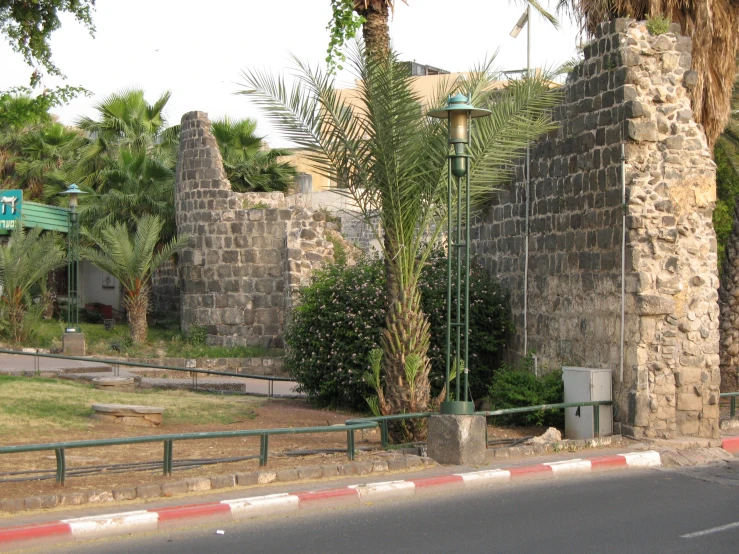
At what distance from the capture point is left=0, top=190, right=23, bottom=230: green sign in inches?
916

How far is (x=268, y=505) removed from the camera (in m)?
7.85

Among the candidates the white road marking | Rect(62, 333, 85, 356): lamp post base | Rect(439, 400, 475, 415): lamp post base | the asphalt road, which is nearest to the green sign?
Rect(62, 333, 85, 356): lamp post base

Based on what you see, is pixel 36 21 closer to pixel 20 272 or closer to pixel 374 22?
pixel 374 22

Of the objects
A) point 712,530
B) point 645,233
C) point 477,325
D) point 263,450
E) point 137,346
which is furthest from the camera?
point 137,346

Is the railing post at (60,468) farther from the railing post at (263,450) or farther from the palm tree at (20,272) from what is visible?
the palm tree at (20,272)

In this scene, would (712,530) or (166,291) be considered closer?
(712,530)

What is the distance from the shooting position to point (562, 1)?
53.4 ft

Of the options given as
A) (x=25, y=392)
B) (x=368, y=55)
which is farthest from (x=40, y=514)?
(x=25, y=392)

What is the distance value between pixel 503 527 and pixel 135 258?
55.8ft

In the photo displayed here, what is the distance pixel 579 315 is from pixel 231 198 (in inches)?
500

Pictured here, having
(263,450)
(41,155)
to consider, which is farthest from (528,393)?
(41,155)

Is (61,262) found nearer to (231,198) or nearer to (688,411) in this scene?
(231,198)

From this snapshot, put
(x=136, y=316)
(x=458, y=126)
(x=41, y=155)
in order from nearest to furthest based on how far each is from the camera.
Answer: (x=458, y=126), (x=136, y=316), (x=41, y=155)

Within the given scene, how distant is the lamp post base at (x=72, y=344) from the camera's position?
20984 millimetres
